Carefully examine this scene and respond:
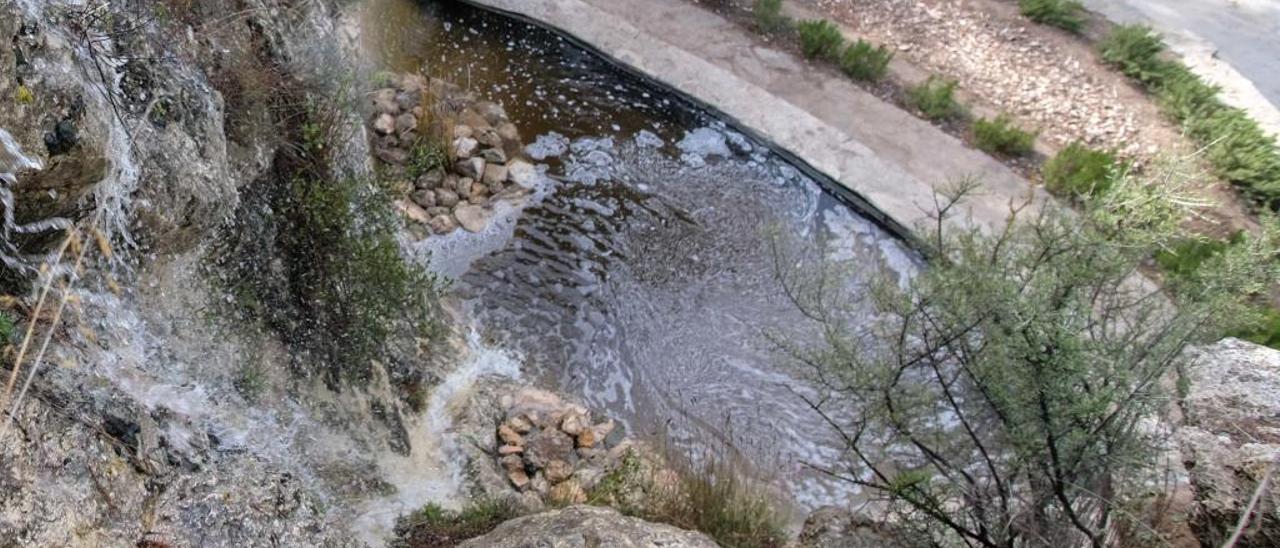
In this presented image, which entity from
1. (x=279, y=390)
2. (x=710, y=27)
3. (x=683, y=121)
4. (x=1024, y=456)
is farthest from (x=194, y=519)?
(x=710, y=27)

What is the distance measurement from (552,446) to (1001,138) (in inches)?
170

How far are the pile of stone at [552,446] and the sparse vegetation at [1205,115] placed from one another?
13.9 feet

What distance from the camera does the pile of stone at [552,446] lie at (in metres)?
4.70

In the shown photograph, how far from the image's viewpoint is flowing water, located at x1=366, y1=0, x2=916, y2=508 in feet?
17.4

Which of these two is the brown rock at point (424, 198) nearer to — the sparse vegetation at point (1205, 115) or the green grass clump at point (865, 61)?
the green grass clump at point (865, 61)

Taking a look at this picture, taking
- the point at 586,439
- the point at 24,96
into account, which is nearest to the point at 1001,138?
the point at 586,439

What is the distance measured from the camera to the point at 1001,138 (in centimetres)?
699

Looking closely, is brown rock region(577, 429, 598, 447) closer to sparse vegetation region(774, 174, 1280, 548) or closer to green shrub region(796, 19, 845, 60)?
sparse vegetation region(774, 174, 1280, 548)

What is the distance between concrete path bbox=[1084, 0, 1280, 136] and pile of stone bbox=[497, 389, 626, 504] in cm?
600

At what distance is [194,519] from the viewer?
2744 mm

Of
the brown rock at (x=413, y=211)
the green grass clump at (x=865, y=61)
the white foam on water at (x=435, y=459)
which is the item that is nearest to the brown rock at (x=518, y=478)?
the white foam on water at (x=435, y=459)

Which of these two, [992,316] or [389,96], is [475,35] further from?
[992,316]

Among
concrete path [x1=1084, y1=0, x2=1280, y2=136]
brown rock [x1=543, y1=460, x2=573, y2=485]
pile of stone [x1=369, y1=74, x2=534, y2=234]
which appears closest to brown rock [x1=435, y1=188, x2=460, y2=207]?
pile of stone [x1=369, y1=74, x2=534, y2=234]

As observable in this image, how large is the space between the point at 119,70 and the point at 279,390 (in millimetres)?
1445
